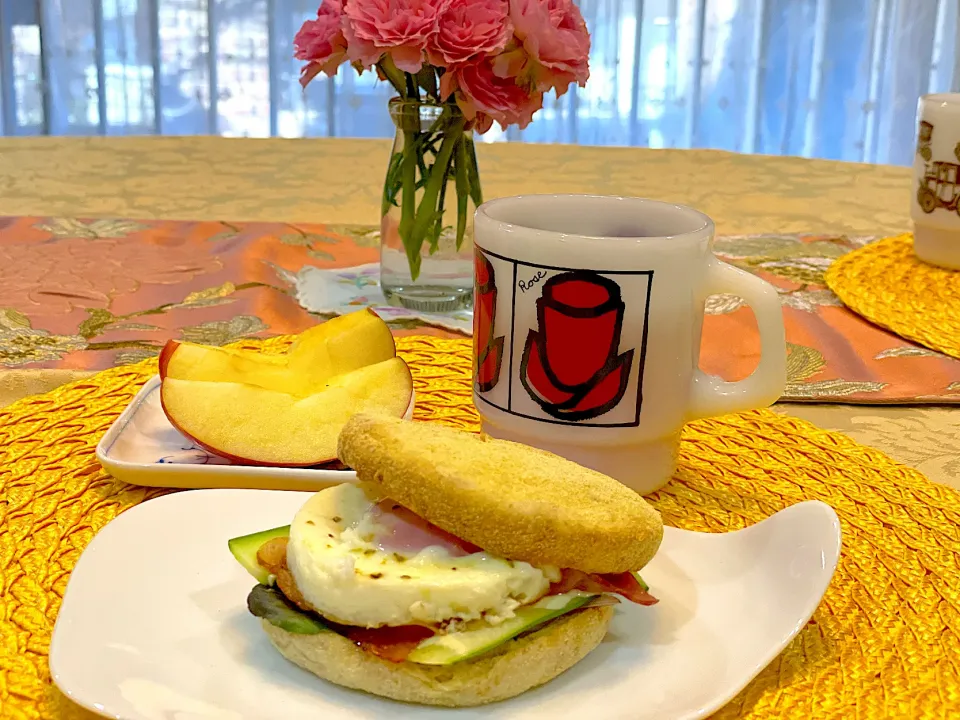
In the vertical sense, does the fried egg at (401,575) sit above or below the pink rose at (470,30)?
below

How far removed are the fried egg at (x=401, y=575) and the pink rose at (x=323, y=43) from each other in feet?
2.04

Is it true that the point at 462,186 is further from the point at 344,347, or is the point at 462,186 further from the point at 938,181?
Result: the point at 938,181

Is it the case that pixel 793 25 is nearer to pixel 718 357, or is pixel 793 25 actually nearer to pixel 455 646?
pixel 718 357

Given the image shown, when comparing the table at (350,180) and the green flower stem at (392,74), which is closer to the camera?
the green flower stem at (392,74)

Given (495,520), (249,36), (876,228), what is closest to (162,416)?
(495,520)

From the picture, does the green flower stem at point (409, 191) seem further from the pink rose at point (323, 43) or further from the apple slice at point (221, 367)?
the apple slice at point (221, 367)

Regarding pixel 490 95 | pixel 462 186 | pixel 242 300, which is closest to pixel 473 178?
pixel 462 186

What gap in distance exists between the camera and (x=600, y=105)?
3.59 metres

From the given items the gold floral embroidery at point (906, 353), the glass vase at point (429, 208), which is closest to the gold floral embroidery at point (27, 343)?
the glass vase at point (429, 208)

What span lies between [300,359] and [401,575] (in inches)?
15.7

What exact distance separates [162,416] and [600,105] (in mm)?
2971

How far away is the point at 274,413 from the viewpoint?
784 millimetres

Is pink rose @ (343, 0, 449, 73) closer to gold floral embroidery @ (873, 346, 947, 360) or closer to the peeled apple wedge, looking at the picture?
the peeled apple wedge

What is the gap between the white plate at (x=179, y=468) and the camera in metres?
0.70
